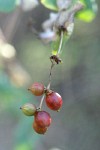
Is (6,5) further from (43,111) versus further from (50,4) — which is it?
(43,111)

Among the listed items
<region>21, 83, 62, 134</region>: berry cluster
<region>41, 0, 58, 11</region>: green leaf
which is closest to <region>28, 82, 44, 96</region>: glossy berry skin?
<region>21, 83, 62, 134</region>: berry cluster

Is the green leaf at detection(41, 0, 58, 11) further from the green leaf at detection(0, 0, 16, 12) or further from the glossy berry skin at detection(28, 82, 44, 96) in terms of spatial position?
the glossy berry skin at detection(28, 82, 44, 96)

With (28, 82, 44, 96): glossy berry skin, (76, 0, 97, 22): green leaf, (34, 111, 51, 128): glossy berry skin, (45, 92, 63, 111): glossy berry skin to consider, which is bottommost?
(34, 111, 51, 128): glossy berry skin

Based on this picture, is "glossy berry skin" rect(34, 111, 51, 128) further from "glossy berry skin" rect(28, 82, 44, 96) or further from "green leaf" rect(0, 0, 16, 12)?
"green leaf" rect(0, 0, 16, 12)

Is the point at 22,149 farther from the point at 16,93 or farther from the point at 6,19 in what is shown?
the point at 6,19

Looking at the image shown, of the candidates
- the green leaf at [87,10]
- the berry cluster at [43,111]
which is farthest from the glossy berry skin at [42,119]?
the green leaf at [87,10]

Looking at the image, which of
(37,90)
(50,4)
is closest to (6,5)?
(50,4)

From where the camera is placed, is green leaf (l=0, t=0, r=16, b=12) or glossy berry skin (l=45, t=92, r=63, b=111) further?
green leaf (l=0, t=0, r=16, b=12)

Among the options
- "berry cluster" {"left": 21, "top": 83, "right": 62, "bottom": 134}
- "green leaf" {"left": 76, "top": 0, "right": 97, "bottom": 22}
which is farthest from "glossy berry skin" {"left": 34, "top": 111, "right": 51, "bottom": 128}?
"green leaf" {"left": 76, "top": 0, "right": 97, "bottom": 22}

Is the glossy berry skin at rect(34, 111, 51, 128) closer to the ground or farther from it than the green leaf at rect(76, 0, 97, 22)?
closer to the ground

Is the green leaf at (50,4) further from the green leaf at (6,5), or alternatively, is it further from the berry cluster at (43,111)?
the berry cluster at (43,111)

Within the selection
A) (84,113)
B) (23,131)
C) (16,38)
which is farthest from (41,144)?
(23,131)
